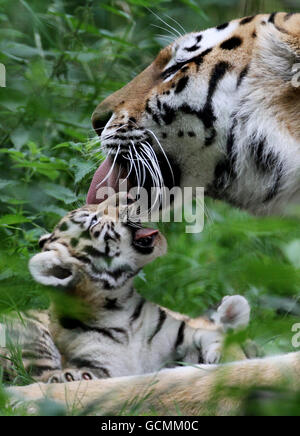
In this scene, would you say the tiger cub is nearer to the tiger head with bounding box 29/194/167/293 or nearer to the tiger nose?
the tiger head with bounding box 29/194/167/293

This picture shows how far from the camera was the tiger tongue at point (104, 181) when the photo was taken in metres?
3.02

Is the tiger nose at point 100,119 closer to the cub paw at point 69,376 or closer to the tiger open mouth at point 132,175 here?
the tiger open mouth at point 132,175

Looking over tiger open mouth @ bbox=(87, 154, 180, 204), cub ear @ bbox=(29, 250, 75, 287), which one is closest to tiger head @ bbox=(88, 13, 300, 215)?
tiger open mouth @ bbox=(87, 154, 180, 204)

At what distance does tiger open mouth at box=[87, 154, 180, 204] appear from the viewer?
2.90 m

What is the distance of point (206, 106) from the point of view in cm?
285

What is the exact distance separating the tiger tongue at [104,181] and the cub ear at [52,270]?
0.31 meters

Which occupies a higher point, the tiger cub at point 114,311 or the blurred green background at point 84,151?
the blurred green background at point 84,151

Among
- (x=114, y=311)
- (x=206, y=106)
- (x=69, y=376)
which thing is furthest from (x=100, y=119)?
(x=69, y=376)

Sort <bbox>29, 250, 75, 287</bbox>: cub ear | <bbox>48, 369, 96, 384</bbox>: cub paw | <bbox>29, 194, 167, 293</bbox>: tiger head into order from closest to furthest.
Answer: <bbox>48, 369, 96, 384</bbox>: cub paw, <bbox>29, 250, 75, 287</bbox>: cub ear, <bbox>29, 194, 167, 293</bbox>: tiger head

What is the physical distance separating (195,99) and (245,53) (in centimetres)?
26

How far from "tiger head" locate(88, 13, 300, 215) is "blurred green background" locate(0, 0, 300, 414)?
6.9 inches

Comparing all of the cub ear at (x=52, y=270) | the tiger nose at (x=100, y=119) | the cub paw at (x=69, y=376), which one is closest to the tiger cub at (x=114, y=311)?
the cub ear at (x=52, y=270)

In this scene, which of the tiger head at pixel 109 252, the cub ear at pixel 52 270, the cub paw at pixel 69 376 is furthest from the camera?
the tiger head at pixel 109 252
